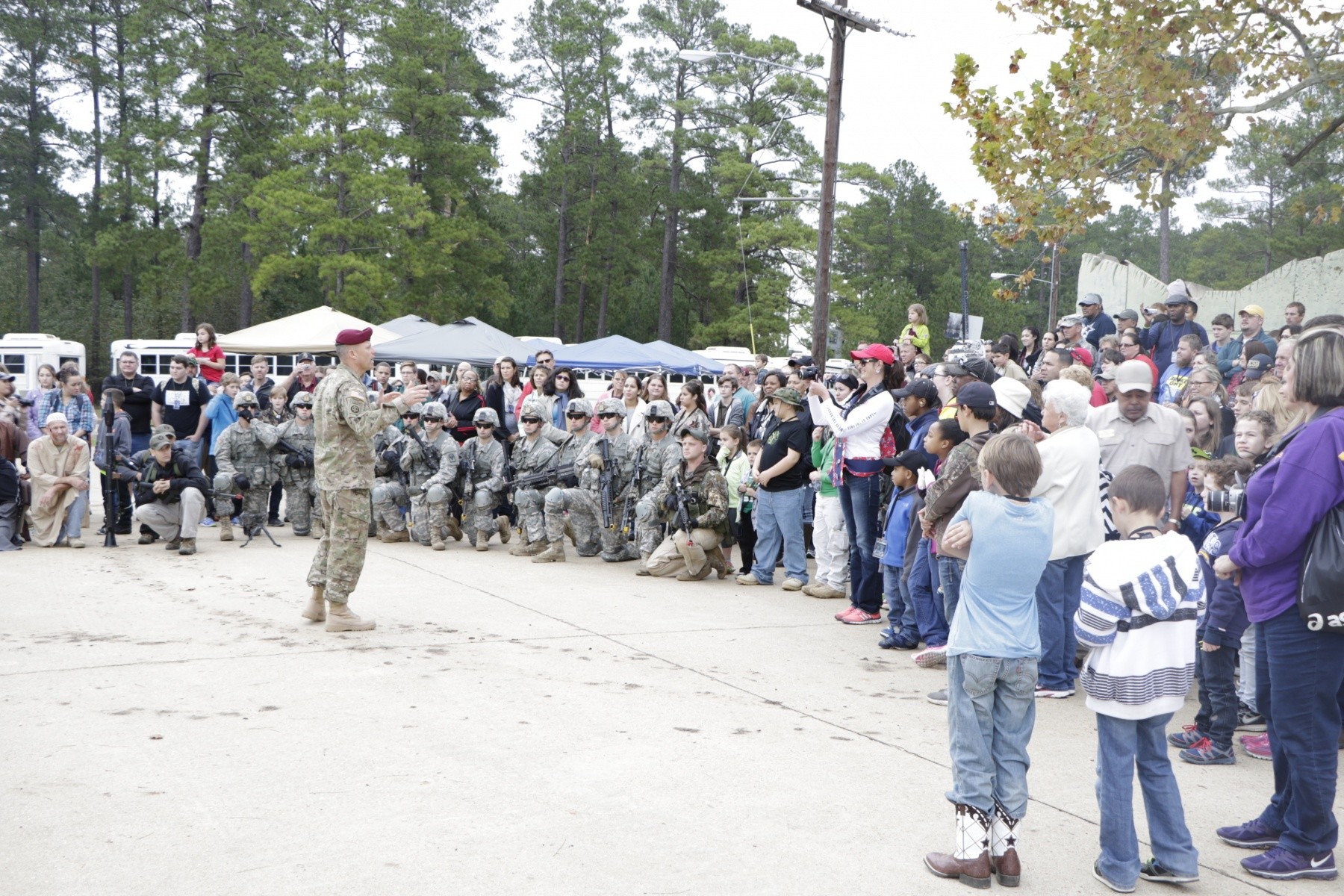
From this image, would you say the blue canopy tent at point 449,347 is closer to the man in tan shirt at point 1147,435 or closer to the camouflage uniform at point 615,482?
the camouflage uniform at point 615,482

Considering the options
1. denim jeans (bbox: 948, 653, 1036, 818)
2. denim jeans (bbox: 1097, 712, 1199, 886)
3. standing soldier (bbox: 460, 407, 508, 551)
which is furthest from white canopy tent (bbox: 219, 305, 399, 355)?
denim jeans (bbox: 1097, 712, 1199, 886)

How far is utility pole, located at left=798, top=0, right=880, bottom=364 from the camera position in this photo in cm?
1650

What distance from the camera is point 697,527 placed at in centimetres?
1037

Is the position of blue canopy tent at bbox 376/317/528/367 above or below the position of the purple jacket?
above

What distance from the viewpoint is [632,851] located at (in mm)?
4059

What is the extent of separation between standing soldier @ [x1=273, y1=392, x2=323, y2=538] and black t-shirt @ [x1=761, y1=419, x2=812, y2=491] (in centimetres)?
559

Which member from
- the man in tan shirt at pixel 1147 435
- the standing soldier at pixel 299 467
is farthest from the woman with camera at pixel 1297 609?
the standing soldier at pixel 299 467

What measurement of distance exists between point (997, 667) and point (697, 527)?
6504 mm

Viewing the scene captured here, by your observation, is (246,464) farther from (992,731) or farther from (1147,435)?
(992,731)

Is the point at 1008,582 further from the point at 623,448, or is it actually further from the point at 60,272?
the point at 60,272

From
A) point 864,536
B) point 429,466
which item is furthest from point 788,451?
point 429,466

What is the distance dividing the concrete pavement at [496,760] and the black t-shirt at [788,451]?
1.58 m

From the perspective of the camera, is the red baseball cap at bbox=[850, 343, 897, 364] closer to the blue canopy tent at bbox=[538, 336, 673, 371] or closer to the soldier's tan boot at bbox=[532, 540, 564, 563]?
the soldier's tan boot at bbox=[532, 540, 564, 563]

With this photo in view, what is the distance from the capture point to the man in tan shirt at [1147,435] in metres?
6.83
